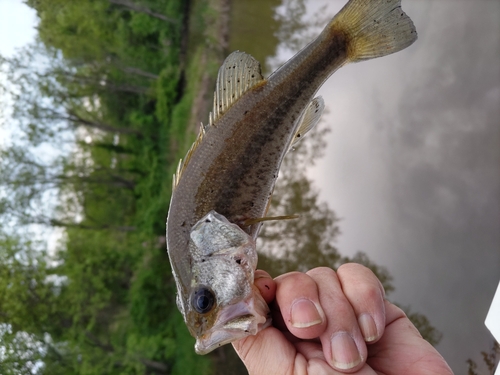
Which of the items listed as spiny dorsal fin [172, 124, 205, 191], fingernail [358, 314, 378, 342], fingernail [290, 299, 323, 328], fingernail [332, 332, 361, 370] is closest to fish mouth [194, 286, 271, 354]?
fingernail [290, 299, 323, 328]

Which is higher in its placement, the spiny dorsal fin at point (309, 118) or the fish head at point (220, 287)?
the spiny dorsal fin at point (309, 118)

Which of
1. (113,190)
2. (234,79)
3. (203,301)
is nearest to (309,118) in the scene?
(234,79)

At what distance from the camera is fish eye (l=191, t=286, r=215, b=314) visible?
175 cm

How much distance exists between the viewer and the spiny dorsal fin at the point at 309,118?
7.42 ft

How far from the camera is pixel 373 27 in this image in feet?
7.72

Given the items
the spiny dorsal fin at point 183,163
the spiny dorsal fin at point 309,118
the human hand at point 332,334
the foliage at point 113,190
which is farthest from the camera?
the foliage at point 113,190

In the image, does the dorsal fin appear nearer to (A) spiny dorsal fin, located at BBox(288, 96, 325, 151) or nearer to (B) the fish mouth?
(A) spiny dorsal fin, located at BBox(288, 96, 325, 151)

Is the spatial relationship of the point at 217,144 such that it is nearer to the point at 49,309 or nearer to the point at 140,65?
the point at 49,309

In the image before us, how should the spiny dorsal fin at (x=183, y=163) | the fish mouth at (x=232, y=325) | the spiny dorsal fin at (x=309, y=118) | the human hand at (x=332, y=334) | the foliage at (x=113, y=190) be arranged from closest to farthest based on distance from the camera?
the fish mouth at (x=232, y=325), the human hand at (x=332, y=334), the spiny dorsal fin at (x=183, y=163), the spiny dorsal fin at (x=309, y=118), the foliage at (x=113, y=190)

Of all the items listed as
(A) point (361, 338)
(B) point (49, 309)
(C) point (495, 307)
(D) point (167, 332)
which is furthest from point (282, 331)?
(B) point (49, 309)

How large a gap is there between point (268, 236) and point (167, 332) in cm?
545

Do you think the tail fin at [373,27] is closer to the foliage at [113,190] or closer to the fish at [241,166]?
the fish at [241,166]

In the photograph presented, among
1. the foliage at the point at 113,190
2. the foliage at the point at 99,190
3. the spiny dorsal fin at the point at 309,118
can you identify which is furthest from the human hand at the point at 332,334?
the foliage at the point at 99,190

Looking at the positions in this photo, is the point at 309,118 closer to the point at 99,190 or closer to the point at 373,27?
the point at 373,27
